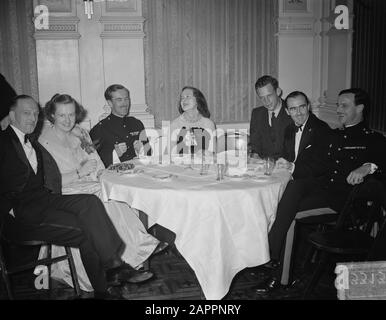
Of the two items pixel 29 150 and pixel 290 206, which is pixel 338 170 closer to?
pixel 290 206

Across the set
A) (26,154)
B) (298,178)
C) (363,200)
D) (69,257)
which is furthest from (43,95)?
(363,200)

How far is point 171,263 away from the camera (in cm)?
363

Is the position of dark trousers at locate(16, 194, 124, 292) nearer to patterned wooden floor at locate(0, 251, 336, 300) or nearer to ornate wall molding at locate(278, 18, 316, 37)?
patterned wooden floor at locate(0, 251, 336, 300)

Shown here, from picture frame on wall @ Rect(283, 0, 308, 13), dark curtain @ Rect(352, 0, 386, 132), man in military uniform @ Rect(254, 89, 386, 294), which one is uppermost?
picture frame on wall @ Rect(283, 0, 308, 13)

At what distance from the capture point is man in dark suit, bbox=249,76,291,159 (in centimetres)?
405

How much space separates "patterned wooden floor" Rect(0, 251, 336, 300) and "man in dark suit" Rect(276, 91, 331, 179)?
0.82 meters

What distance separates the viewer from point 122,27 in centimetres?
471

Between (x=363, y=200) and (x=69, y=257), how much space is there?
1.96 m

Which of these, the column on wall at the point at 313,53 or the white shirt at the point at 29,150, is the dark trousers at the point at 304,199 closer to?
the white shirt at the point at 29,150

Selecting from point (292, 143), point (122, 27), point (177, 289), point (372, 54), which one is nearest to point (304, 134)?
point (292, 143)

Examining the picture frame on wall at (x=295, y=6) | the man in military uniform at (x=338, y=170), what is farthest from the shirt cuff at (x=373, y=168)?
the picture frame on wall at (x=295, y=6)

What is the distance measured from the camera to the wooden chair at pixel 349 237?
2.66 m

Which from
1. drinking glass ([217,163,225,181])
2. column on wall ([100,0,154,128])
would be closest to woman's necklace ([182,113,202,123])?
column on wall ([100,0,154,128])
